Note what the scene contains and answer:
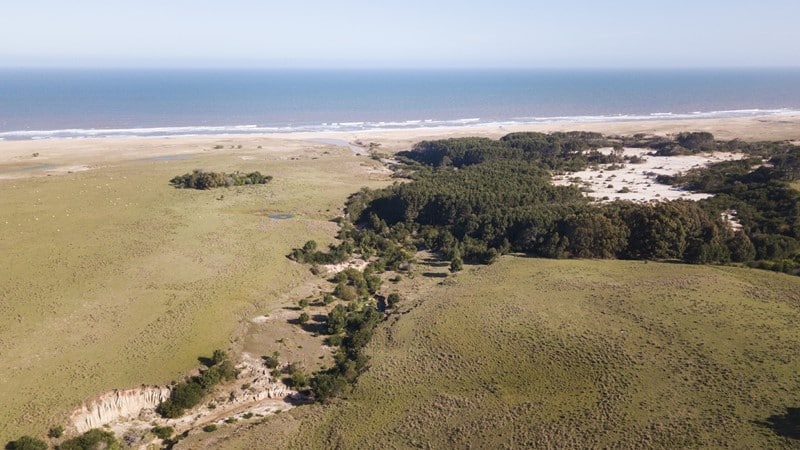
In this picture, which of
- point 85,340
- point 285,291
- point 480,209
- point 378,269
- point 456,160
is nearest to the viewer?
point 85,340

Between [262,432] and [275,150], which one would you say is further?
[275,150]

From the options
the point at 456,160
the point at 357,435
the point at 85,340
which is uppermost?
the point at 456,160

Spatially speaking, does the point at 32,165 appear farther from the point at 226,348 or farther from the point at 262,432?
the point at 262,432

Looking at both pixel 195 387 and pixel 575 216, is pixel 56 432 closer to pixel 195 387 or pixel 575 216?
pixel 195 387

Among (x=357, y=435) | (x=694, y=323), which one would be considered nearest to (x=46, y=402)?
(x=357, y=435)

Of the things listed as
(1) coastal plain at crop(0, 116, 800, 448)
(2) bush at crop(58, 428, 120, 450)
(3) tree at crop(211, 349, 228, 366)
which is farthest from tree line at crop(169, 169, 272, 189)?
(2) bush at crop(58, 428, 120, 450)

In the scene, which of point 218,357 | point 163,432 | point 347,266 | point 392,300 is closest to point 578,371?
point 392,300
